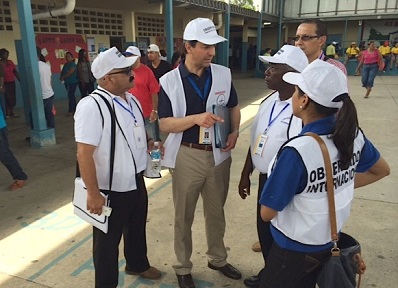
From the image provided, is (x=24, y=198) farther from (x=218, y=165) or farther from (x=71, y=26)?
(x=71, y=26)

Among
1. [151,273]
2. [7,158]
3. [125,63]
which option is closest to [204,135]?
[125,63]

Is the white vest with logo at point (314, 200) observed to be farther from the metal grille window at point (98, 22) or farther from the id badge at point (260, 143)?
the metal grille window at point (98, 22)

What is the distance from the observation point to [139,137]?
2.25 metres

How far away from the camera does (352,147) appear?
143cm

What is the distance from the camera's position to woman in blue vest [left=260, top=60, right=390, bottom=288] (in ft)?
4.51

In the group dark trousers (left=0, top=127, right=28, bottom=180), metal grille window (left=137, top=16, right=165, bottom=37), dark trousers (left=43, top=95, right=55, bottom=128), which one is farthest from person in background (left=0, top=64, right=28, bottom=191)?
metal grille window (left=137, top=16, right=165, bottom=37)

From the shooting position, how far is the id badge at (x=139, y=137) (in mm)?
2227

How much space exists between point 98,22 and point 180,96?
37.0 ft

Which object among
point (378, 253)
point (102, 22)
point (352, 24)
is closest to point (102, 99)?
point (378, 253)

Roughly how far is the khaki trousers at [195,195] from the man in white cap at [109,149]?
0.89 ft

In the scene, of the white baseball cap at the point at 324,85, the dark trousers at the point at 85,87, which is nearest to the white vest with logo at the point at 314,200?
the white baseball cap at the point at 324,85

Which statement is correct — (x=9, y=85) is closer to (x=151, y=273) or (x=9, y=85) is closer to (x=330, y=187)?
(x=151, y=273)

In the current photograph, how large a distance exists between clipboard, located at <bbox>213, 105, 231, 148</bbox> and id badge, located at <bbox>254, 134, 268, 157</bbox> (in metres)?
0.23

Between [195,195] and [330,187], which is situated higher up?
[330,187]
